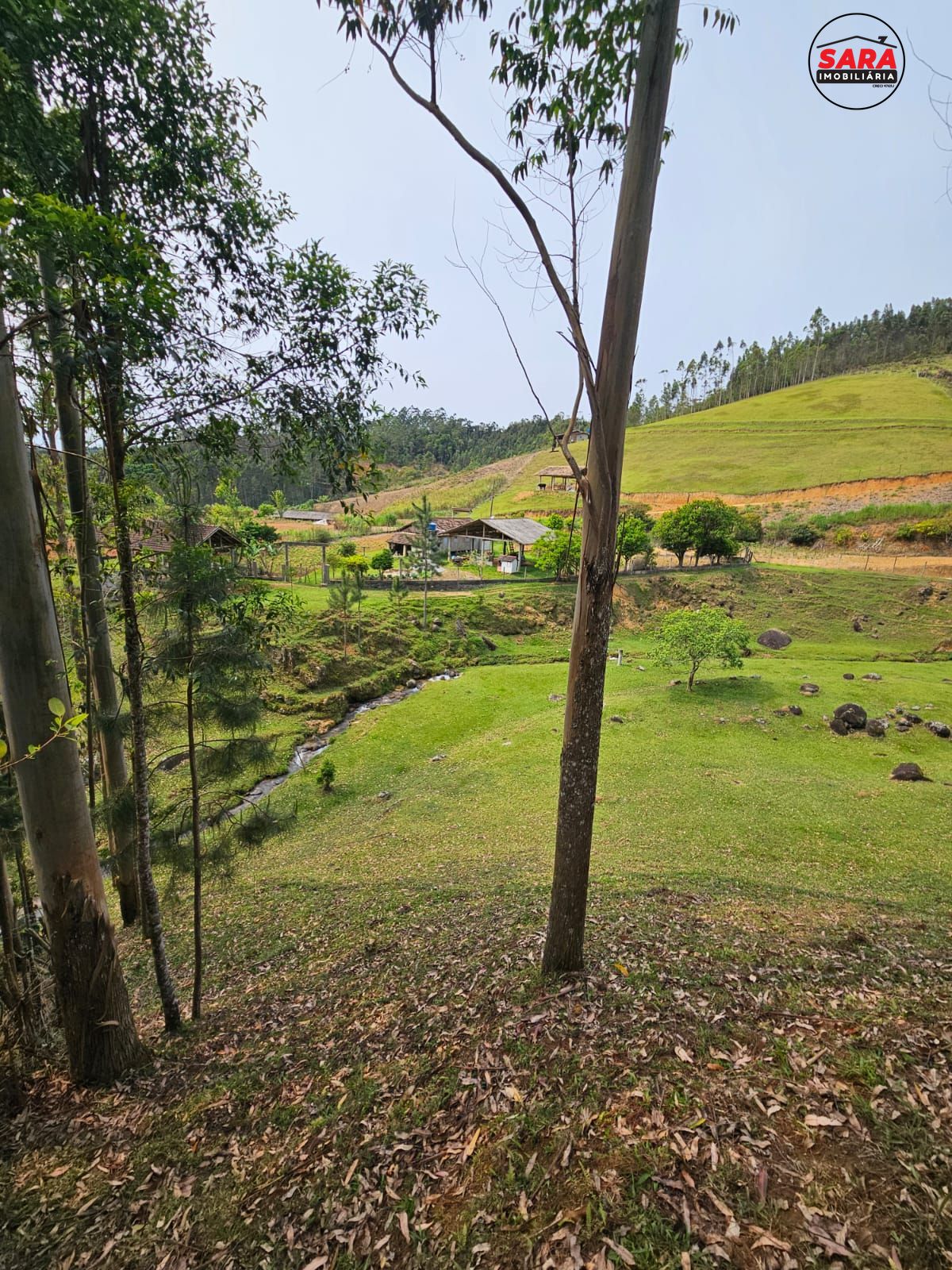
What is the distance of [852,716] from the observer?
1656 cm

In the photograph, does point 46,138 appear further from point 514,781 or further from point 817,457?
point 817,457

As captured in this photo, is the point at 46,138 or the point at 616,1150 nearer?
the point at 616,1150

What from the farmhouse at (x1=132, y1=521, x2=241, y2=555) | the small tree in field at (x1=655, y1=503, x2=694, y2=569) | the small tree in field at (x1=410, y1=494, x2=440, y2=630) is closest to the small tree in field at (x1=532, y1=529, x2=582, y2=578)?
the small tree in field at (x1=655, y1=503, x2=694, y2=569)

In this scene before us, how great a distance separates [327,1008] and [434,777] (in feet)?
35.3

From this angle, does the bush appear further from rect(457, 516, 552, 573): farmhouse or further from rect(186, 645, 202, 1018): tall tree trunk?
rect(186, 645, 202, 1018): tall tree trunk

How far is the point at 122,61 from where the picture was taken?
10.8ft

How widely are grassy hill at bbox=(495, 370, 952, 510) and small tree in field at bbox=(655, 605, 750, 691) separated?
5094cm

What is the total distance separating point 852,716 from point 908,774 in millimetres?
3521

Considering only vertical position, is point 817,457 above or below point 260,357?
above

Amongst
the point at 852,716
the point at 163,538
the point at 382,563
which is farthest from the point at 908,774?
the point at 382,563

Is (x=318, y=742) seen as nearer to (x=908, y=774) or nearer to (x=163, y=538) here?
(x=163, y=538)

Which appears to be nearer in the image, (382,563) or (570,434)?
(570,434)

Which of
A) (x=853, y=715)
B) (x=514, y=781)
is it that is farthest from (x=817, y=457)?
(x=514, y=781)

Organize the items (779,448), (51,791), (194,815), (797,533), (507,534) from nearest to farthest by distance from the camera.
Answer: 1. (51,791)
2. (194,815)
3. (507,534)
4. (797,533)
5. (779,448)
